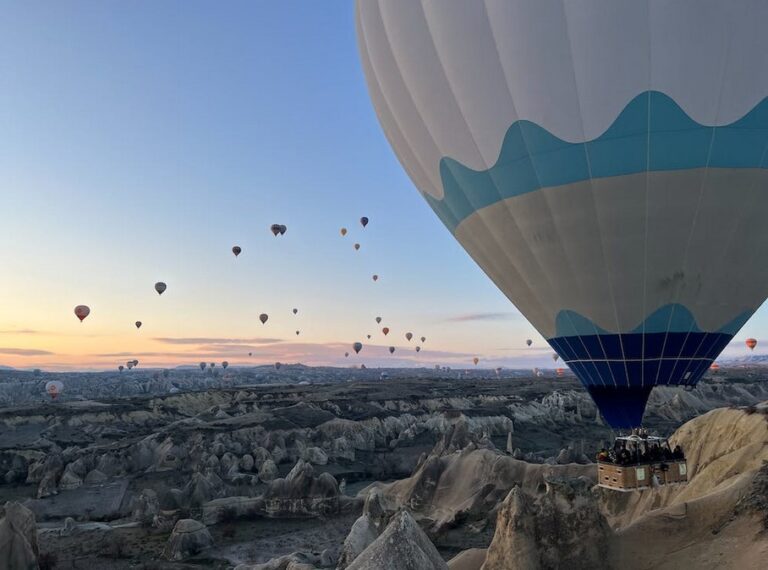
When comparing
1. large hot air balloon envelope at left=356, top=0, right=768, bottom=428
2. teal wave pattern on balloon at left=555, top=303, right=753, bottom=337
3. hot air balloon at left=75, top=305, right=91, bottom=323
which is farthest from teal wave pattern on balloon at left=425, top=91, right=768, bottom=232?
hot air balloon at left=75, top=305, right=91, bottom=323

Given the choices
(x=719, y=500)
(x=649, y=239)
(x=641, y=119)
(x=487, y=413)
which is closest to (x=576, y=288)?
(x=649, y=239)

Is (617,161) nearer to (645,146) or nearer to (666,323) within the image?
(645,146)

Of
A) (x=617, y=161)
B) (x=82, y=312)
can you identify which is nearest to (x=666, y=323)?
(x=617, y=161)

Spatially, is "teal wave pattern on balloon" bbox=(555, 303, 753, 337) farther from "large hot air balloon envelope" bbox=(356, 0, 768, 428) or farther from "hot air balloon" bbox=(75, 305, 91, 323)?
"hot air balloon" bbox=(75, 305, 91, 323)

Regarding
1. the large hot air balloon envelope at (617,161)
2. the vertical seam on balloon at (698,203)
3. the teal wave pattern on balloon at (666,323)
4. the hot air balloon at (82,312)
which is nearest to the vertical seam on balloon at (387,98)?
the large hot air balloon envelope at (617,161)

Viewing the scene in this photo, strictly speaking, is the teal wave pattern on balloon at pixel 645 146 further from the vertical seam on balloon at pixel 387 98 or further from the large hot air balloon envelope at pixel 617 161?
the vertical seam on balloon at pixel 387 98

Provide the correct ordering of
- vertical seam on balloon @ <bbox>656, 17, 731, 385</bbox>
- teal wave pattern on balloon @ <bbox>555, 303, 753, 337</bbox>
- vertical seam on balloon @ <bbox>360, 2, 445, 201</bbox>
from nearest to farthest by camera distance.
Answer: vertical seam on balloon @ <bbox>656, 17, 731, 385</bbox> < teal wave pattern on balloon @ <bbox>555, 303, 753, 337</bbox> < vertical seam on balloon @ <bbox>360, 2, 445, 201</bbox>
